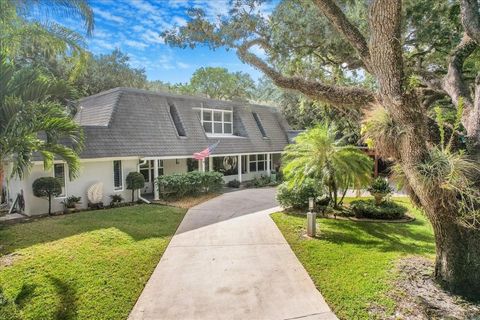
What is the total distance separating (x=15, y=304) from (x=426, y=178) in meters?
7.55

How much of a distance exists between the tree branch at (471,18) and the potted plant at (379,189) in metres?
7.90

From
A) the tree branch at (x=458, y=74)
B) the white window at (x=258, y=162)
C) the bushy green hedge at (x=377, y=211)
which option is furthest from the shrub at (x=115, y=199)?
the tree branch at (x=458, y=74)

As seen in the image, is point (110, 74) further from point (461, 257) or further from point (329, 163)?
point (461, 257)

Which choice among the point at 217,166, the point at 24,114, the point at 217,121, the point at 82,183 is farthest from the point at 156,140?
the point at 24,114

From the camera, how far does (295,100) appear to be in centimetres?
2897

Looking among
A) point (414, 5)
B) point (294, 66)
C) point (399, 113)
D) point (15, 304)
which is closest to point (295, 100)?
point (294, 66)

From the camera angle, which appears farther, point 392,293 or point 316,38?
point 316,38

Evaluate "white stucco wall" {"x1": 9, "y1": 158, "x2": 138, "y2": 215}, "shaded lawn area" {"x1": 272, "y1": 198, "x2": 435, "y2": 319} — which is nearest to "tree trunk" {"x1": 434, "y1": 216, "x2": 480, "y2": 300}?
"shaded lawn area" {"x1": 272, "y1": 198, "x2": 435, "y2": 319}

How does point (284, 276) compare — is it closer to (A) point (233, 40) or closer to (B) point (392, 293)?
(B) point (392, 293)

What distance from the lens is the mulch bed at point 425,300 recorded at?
194 inches

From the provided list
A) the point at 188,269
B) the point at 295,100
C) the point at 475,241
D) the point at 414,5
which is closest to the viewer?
the point at 475,241

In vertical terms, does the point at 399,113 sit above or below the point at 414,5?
below

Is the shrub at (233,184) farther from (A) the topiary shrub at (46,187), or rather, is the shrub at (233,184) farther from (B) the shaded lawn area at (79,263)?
(A) the topiary shrub at (46,187)

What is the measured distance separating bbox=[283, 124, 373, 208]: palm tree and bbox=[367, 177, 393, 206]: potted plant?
1.36 meters
